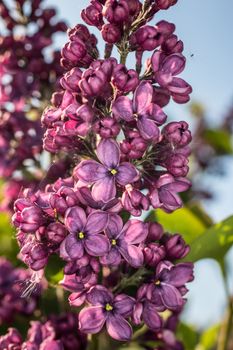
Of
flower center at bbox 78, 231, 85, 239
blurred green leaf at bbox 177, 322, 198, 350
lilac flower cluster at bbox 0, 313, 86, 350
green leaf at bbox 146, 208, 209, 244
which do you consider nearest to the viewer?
flower center at bbox 78, 231, 85, 239

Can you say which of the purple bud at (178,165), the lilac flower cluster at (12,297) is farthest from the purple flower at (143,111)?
the lilac flower cluster at (12,297)

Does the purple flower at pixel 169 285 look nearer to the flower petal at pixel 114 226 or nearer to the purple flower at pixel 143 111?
the flower petal at pixel 114 226

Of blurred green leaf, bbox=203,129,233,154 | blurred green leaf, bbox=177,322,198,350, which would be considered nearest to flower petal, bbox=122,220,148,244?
blurred green leaf, bbox=177,322,198,350

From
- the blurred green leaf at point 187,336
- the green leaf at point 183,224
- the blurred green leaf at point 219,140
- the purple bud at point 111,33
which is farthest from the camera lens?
the blurred green leaf at point 219,140

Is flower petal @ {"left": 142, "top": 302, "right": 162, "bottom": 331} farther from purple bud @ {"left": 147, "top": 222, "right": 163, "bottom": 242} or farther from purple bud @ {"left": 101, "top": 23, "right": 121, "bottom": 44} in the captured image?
purple bud @ {"left": 101, "top": 23, "right": 121, "bottom": 44}

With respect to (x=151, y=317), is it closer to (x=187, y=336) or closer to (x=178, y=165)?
(x=178, y=165)

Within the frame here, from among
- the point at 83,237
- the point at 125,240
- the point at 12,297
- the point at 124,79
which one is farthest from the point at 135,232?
the point at 12,297
